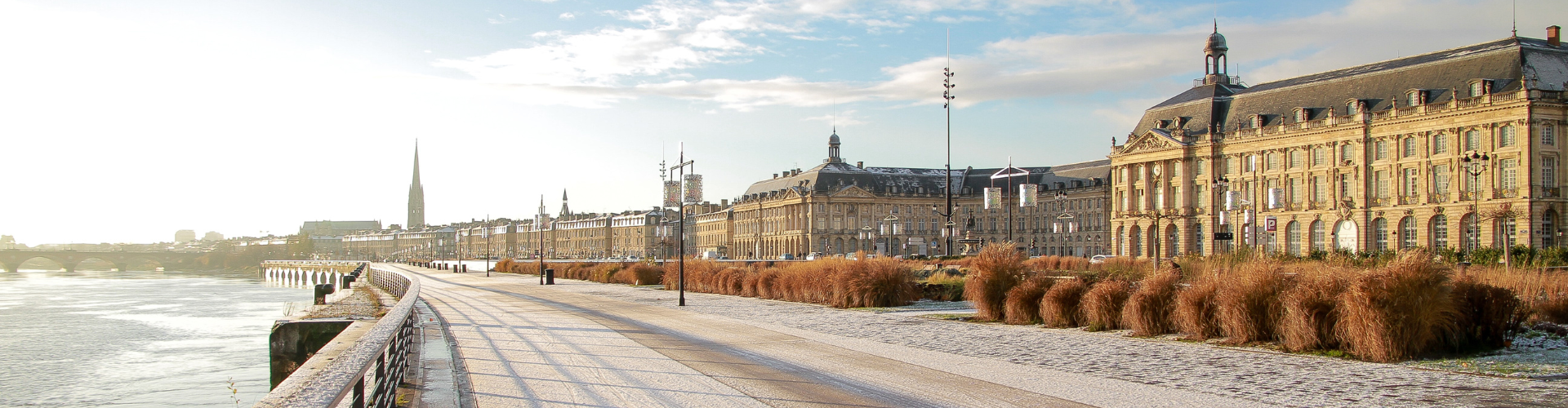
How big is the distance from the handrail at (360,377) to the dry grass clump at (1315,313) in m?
11.2

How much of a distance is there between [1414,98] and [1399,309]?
60.8 m

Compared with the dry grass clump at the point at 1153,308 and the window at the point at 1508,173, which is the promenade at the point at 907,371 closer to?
the dry grass clump at the point at 1153,308

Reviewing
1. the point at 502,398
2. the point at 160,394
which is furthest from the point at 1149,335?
the point at 160,394

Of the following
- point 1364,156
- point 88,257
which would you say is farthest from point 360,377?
point 88,257

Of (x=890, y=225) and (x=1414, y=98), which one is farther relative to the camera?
(x=890, y=225)

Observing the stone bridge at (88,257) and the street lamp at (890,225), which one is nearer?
the street lamp at (890,225)

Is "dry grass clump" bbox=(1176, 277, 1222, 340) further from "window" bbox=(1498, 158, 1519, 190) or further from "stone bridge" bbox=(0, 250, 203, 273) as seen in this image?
"stone bridge" bbox=(0, 250, 203, 273)

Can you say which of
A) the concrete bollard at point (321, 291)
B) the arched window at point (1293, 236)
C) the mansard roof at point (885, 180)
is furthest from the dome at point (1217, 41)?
the concrete bollard at point (321, 291)

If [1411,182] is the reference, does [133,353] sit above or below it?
below

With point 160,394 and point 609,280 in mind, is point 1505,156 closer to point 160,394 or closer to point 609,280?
point 609,280

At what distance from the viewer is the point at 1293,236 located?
76.1 meters

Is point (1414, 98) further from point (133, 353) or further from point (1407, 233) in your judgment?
point (133, 353)

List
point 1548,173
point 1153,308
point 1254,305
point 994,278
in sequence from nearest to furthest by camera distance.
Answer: point 1254,305
point 1153,308
point 994,278
point 1548,173

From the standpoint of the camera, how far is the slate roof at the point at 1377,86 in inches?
2291
